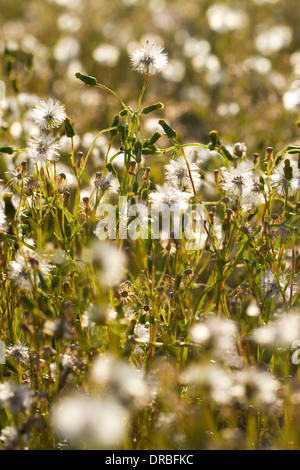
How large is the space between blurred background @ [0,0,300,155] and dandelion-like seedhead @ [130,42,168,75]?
42.6 inches

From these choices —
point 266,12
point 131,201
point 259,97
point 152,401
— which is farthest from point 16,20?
point 152,401

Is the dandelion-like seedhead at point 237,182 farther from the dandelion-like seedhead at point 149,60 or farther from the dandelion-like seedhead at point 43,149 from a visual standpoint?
the dandelion-like seedhead at point 43,149

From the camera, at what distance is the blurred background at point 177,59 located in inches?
146

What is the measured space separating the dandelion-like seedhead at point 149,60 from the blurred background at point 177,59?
1082 mm

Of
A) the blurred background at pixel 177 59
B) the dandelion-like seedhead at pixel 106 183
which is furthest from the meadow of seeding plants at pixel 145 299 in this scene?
the blurred background at pixel 177 59

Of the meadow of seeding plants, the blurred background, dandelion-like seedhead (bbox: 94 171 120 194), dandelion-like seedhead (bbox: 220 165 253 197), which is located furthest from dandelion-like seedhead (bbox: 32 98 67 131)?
the blurred background

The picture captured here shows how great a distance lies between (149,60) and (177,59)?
3541 millimetres

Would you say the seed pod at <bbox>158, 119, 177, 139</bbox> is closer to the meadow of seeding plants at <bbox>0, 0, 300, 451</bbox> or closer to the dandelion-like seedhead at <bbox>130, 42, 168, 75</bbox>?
the meadow of seeding plants at <bbox>0, 0, 300, 451</bbox>

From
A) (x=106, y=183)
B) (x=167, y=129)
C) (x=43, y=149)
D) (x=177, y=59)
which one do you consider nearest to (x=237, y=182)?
(x=167, y=129)

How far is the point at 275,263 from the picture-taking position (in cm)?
155

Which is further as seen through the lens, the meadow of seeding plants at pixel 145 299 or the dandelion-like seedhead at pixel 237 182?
the dandelion-like seedhead at pixel 237 182

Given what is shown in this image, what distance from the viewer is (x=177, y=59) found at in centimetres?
496
